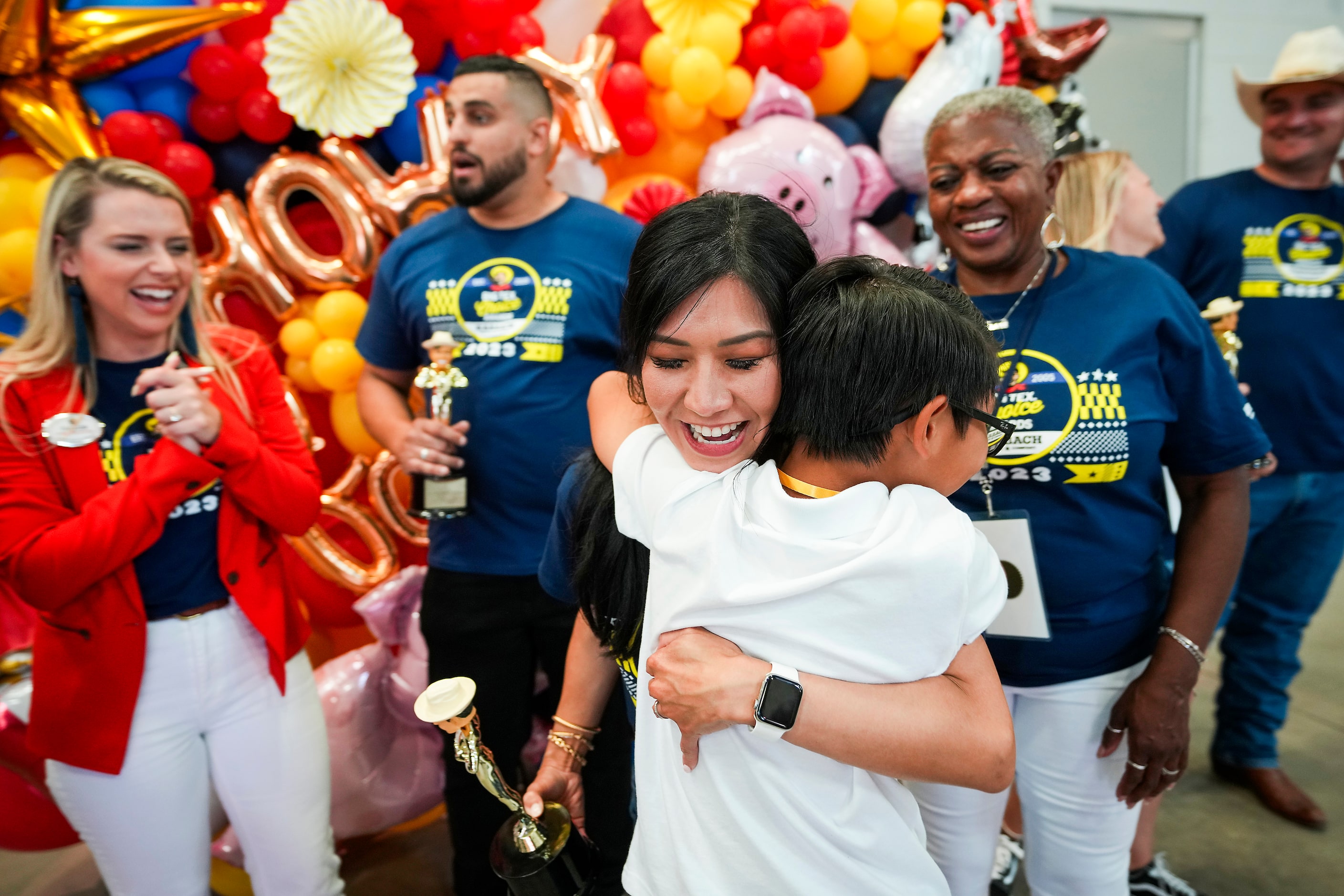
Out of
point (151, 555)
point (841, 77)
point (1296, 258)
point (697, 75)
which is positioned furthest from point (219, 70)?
point (1296, 258)

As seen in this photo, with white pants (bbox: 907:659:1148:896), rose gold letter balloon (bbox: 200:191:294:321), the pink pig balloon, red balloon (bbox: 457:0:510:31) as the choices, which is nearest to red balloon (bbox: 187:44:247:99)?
rose gold letter balloon (bbox: 200:191:294:321)

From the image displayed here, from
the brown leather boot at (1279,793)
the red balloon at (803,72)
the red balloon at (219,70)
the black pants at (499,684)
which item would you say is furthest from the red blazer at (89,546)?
the brown leather boot at (1279,793)

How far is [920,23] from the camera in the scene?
3.05 meters

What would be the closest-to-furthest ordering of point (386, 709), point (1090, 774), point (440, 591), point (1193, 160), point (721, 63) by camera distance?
point (1090, 774)
point (440, 591)
point (386, 709)
point (721, 63)
point (1193, 160)

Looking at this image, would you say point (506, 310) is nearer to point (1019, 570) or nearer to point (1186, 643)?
point (1019, 570)

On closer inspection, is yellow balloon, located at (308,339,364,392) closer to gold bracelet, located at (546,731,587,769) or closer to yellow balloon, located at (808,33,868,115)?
gold bracelet, located at (546,731,587,769)

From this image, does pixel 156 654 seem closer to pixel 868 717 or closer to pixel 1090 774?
pixel 868 717

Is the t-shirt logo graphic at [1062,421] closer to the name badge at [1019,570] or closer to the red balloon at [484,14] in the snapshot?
the name badge at [1019,570]

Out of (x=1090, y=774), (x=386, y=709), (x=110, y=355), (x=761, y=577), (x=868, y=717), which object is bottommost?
(x=386, y=709)

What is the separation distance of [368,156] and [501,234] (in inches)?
27.7

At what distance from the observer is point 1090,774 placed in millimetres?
1441

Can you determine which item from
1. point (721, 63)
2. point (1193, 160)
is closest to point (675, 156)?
point (721, 63)

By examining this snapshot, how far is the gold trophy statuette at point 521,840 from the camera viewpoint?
3.50ft

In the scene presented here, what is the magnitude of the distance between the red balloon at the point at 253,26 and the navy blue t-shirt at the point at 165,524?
1.25 metres
